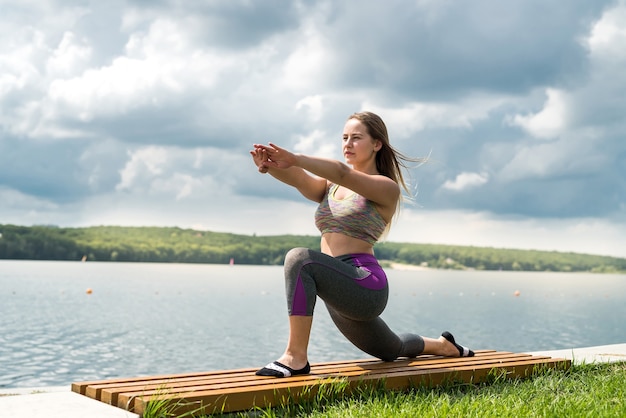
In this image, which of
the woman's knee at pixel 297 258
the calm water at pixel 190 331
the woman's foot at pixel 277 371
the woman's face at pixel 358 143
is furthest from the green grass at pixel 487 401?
the calm water at pixel 190 331

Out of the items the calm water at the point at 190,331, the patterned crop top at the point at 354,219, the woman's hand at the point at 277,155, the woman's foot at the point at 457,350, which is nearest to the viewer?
the woman's hand at the point at 277,155

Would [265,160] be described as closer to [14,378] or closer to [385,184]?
[385,184]

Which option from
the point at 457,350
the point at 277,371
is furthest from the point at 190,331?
the point at 277,371

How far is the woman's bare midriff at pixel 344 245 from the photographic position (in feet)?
15.0

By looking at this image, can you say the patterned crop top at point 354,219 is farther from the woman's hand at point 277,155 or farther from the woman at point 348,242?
the woman's hand at point 277,155

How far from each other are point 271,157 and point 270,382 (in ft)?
4.17

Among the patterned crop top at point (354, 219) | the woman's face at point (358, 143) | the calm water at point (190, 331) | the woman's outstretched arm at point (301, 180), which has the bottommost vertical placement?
the calm water at point (190, 331)

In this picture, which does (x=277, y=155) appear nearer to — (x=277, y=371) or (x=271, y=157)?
(x=271, y=157)

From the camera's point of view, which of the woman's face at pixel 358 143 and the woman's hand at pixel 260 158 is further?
the woman's face at pixel 358 143

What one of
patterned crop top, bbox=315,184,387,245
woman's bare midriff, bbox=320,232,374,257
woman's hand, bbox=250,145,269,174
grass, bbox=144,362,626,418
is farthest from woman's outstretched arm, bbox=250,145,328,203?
grass, bbox=144,362,626,418

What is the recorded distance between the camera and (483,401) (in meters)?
4.18

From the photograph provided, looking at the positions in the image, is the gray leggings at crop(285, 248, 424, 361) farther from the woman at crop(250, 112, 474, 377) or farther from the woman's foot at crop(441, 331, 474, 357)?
the woman's foot at crop(441, 331, 474, 357)

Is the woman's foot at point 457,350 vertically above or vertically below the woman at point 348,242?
below

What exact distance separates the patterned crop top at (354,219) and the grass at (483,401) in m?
0.97
